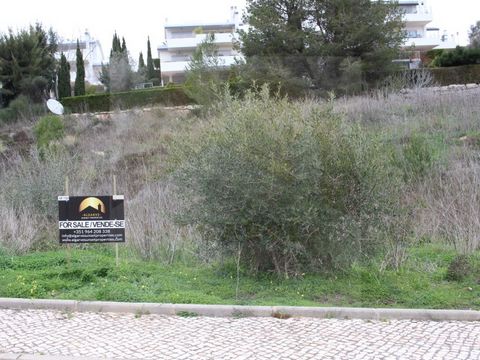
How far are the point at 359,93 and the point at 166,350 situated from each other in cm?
2441

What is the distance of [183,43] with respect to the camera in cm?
6488

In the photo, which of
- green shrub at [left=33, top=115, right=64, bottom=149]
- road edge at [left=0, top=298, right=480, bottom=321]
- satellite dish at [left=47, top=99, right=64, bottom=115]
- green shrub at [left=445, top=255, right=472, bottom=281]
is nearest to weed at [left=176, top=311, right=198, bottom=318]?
road edge at [left=0, top=298, right=480, bottom=321]

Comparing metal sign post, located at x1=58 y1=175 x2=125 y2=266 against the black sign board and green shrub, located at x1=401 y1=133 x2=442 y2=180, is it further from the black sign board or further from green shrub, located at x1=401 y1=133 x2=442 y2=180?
green shrub, located at x1=401 y1=133 x2=442 y2=180

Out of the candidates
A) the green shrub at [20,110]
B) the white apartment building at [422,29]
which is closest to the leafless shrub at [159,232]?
the green shrub at [20,110]

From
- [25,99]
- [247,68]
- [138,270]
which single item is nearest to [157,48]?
[25,99]

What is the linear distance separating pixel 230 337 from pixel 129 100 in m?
31.9

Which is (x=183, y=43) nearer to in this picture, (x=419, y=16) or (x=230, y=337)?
(x=419, y=16)

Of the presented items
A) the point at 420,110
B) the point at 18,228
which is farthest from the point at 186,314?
the point at 420,110

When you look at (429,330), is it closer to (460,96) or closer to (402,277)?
(402,277)

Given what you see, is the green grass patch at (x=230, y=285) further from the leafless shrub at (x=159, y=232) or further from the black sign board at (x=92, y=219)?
the leafless shrub at (x=159, y=232)

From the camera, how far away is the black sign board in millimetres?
8461

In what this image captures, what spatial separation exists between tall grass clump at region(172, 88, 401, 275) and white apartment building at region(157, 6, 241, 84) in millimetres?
43738

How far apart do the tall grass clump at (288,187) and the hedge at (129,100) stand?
26.3 m

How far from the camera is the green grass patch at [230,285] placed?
7031 mm
